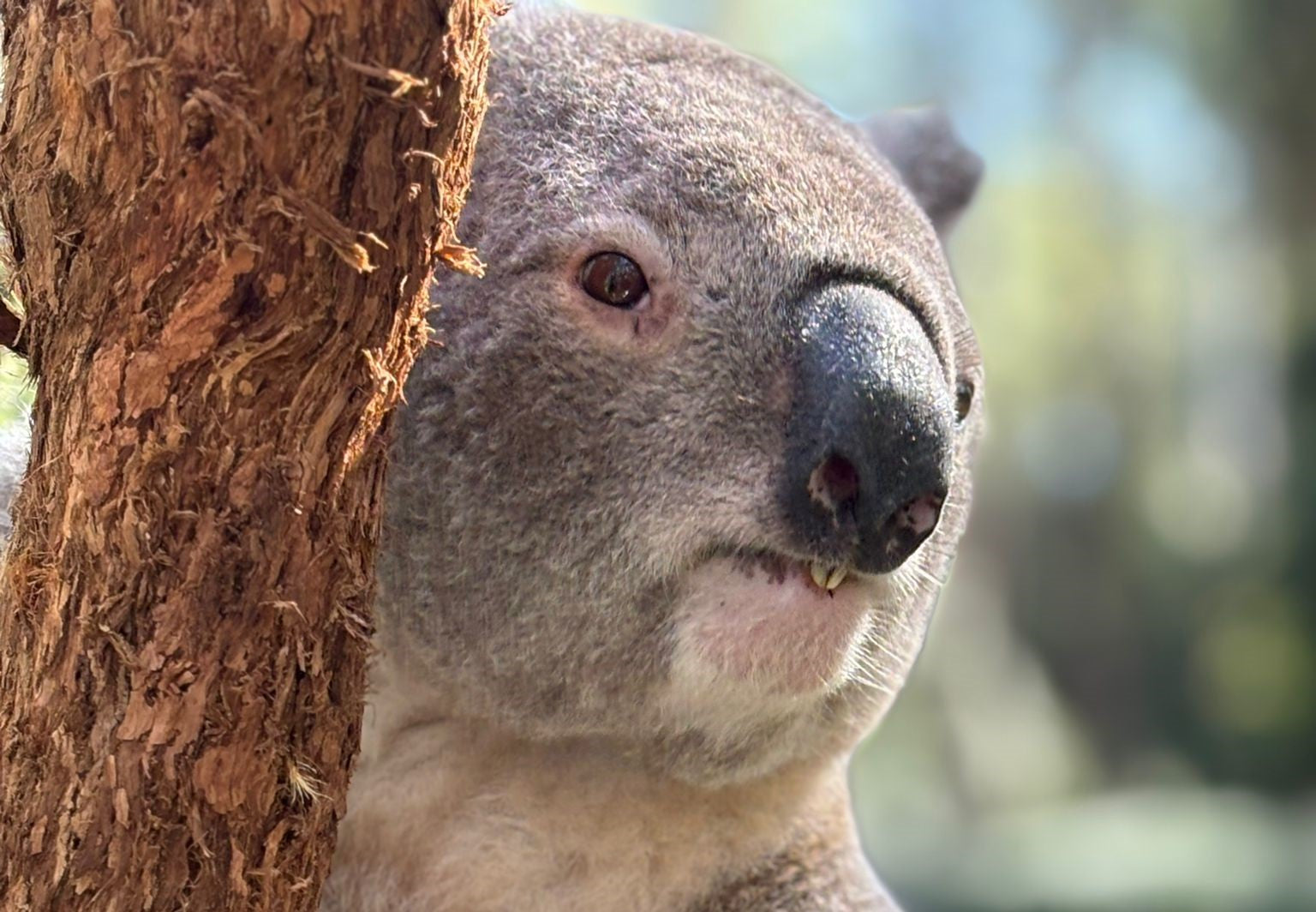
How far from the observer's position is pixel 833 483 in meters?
1.68

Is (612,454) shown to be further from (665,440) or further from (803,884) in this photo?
(803,884)

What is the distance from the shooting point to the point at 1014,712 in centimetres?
1455

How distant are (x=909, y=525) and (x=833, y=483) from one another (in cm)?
12

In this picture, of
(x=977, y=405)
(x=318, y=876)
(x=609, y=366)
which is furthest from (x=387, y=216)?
(x=977, y=405)

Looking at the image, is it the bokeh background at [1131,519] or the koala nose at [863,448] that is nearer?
the koala nose at [863,448]

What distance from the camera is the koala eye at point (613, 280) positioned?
1.83 metres

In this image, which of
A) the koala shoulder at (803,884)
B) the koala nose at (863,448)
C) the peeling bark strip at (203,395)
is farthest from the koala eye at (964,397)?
the peeling bark strip at (203,395)

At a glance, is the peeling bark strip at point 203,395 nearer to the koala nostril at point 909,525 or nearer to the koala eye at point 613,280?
the koala eye at point 613,280

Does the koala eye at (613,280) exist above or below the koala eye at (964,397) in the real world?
above

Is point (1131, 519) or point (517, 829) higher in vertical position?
point (517, 829)

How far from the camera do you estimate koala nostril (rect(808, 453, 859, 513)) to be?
5.50 feet

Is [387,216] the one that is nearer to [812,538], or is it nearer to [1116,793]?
[812,538]

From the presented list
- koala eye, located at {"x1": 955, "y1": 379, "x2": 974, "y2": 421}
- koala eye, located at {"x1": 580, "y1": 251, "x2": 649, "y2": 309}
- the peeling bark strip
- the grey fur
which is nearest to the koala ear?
the grey fur

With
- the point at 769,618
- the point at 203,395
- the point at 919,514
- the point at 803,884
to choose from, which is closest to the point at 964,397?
the point at 919,514
